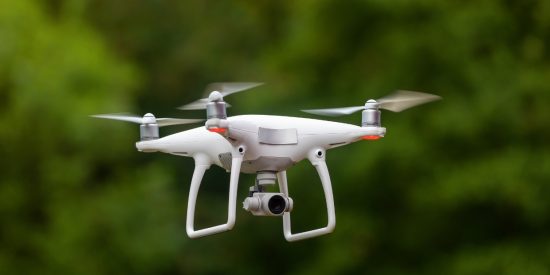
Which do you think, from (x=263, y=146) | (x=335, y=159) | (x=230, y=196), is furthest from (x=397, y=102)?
(x=335, y=159)

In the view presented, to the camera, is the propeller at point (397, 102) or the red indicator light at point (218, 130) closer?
the red indicator light at point (218, 130)

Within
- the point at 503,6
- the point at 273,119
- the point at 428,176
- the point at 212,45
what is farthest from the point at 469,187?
the point at 273,119

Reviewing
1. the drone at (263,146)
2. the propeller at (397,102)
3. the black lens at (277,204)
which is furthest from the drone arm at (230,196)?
the propeller at (397,102)

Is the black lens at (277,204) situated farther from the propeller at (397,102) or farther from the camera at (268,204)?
the propeller at (397,102)

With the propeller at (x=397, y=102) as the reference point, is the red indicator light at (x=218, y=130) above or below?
below

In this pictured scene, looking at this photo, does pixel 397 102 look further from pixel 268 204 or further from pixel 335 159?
pixel 335 159

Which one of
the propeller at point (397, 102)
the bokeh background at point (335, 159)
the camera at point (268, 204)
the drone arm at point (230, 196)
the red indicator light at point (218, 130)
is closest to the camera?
the red indicator light at point (218, 130)
